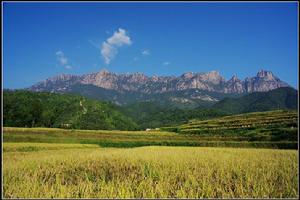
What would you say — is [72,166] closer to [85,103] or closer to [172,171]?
[172,171]

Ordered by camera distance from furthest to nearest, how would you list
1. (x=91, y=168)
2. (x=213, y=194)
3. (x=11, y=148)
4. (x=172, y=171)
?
1. (x=11, y=148)
2. (x=91, y=168)
3. (x=172, y=171)
4. (x=213, y=194)

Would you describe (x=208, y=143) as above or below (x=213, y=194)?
below

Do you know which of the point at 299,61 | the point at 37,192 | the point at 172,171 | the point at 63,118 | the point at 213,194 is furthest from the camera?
the point at 63,118

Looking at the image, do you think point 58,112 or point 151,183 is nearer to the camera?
point 151,183

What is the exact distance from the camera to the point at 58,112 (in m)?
112

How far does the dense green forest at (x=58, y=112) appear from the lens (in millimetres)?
84562

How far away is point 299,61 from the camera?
5152mm

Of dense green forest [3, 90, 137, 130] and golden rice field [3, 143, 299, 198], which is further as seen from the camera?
dense green forest [3, 90, 137, 130]

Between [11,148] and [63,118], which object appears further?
[63,118]

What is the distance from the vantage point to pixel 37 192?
6684 millimetres

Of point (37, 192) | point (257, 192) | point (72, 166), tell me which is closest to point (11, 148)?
point (72, 166)

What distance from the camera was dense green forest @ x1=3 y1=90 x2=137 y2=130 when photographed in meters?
84.6

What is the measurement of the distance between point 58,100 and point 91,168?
116 meters

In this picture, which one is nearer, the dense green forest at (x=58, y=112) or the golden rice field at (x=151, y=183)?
the golden rice field at (x=151, y=183)
